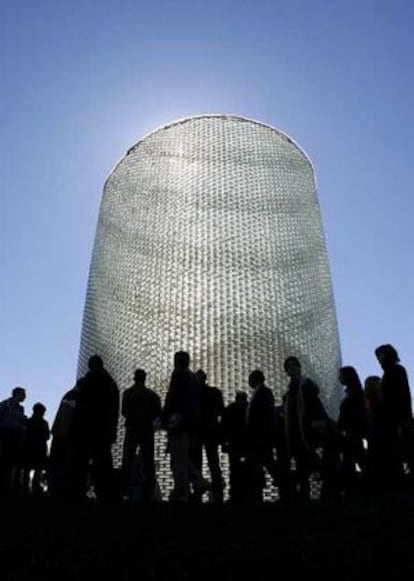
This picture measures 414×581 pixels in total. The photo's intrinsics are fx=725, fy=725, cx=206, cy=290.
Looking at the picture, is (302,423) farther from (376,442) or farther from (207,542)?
(207,542)

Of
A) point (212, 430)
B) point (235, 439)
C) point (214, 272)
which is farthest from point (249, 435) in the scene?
point (214, 272)

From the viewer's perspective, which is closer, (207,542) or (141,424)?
(207,542)

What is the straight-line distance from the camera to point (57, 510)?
4.62 meters

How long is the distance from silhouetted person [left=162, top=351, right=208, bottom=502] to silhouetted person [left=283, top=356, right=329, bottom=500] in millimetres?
751

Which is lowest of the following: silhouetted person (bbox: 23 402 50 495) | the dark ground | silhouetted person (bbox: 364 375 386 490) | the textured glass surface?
the dark ground

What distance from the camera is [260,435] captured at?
5.96 metres

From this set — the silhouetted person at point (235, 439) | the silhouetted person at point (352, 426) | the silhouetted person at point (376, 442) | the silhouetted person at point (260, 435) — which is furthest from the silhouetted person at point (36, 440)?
the silhouetted person at point (376, 442)

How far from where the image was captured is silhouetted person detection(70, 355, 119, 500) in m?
5.76

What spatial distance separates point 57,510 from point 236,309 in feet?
47.8

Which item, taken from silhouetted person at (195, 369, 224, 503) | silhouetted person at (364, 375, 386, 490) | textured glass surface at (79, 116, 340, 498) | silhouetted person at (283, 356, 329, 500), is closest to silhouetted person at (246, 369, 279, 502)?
silhouetted person at (283, 356, 329, 500)

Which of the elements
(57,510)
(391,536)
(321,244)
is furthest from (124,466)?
(321,244)

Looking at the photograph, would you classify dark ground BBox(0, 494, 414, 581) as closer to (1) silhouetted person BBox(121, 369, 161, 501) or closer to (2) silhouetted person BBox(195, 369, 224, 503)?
(1) silhouetted person BBox(121, 369, 161, 501)

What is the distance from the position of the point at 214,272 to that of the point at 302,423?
45.8 feet

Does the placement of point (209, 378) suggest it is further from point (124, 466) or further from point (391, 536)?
point (391, 536)
